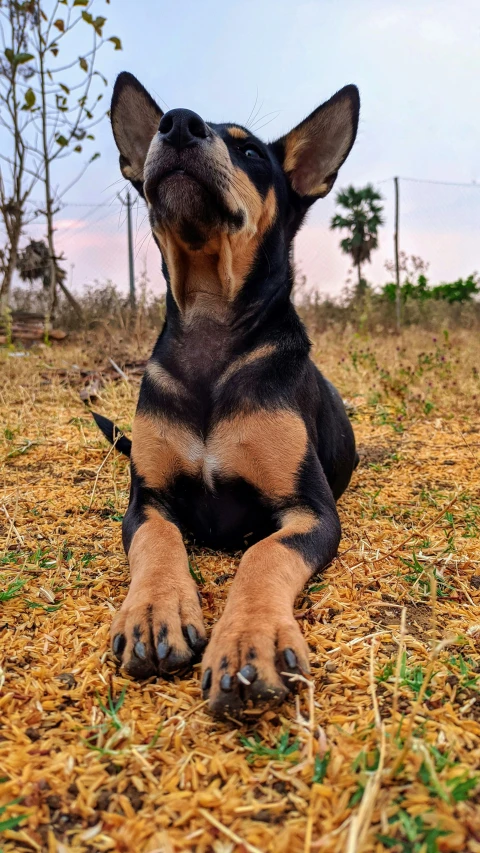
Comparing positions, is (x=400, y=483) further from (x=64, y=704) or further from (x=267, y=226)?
(x=64, y=704)

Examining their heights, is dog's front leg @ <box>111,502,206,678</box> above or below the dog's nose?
below

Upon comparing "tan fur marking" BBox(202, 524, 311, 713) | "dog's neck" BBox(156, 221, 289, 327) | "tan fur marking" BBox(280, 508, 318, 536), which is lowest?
"tan fur marking" BBox(202, 524, 311, 713)

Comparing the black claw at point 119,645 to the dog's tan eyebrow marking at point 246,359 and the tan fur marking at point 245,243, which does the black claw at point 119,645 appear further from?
the tan fur marking at point 245,243

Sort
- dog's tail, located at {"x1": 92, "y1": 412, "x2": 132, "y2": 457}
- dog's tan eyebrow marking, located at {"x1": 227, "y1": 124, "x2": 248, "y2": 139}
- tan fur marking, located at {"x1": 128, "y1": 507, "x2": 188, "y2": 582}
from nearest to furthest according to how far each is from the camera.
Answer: tan fur marking, located at {"x1": 128, "y1": 507, "x2": 188, "y2": 582}
dog's tan eyebrow marking, located at {"x1": 227, "y1": 124, "x2": 248, "y2": 139}
dog's tail, located at {"x1": 92, "y1": 412, "x2": 132, "y2": 457}

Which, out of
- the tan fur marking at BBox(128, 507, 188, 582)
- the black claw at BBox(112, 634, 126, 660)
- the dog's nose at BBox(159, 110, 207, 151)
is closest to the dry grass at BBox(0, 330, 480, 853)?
the black claw at BBox(112, 634, 126, 660)

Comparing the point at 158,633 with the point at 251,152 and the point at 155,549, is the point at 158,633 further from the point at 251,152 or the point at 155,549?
the point at 251,152

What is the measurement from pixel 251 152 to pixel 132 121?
31.0 inches

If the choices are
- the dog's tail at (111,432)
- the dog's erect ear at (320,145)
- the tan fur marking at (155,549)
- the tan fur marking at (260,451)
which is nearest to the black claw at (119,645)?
the tan fur marking at (155,549)

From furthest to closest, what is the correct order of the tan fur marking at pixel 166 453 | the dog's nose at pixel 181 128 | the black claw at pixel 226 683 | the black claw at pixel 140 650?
the tan fur marking at pixel 166 453 → the dog's nose at pixel 181 128 → the black claw at pixel 140 650 → the black claw at pixel 226 683

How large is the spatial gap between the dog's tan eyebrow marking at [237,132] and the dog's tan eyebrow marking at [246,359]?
1136 mm

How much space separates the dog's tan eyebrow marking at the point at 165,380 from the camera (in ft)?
10.2

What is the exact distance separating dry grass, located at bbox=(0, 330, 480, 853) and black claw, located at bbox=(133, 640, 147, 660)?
90 millimetres

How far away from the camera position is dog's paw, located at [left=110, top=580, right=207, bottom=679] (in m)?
1.96

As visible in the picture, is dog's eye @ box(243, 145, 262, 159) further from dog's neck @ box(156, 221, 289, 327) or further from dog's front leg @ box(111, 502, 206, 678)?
dog's front leg @ box(111, 502, 206, 678)
